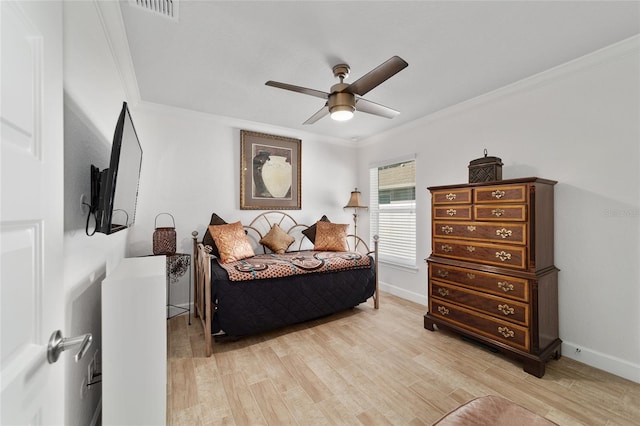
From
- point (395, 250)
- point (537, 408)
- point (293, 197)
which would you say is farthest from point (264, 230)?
point (537, 408)

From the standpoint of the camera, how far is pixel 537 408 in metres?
1.76

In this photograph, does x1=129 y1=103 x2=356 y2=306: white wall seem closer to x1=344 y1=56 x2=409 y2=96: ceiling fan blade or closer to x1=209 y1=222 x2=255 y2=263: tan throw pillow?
x1=209 y1=222 x2=255 y2=263: tan throw pillow

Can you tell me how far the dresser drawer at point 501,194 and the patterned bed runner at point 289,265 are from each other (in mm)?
1472

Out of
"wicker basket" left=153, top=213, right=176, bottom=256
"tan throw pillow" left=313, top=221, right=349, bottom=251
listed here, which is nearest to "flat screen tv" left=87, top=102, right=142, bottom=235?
"wicker basket" left=153, top=213, right=176, bottom=256

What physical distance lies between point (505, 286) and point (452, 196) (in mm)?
946

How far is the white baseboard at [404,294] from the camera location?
3666mm

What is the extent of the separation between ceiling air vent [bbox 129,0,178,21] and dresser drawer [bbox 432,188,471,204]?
107 inches

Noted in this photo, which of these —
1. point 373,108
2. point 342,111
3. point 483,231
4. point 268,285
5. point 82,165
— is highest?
point 373,108

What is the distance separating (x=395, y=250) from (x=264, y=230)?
203 cm

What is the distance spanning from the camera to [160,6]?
170cm

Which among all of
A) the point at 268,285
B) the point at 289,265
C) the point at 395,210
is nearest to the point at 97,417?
the point at 268,285

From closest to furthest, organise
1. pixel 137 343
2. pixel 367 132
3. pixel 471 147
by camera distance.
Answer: pixel 137 343, pixel 471 147, pixel 367 132

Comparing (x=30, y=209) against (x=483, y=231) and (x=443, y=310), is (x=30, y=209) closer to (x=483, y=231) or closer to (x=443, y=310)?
(x=483, y=231)

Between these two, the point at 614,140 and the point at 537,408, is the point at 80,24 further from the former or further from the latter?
the point at 614,140
